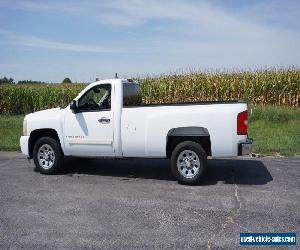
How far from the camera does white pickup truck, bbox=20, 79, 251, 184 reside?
8.09 m

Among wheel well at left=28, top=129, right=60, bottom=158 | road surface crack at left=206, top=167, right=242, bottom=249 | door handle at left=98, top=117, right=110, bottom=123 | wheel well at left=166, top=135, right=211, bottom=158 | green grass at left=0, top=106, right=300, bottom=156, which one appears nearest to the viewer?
road surface crack at left=206, top=167, right=242, bottom=249

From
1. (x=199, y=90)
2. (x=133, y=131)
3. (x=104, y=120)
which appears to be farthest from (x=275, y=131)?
(x=104, y=120)

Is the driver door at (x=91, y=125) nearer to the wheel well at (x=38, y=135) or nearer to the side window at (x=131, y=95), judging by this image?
the side window at (x=131, y=95)

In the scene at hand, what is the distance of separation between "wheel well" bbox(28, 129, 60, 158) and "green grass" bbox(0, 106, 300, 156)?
3886mm

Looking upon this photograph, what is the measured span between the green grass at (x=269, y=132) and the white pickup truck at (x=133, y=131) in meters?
4.16

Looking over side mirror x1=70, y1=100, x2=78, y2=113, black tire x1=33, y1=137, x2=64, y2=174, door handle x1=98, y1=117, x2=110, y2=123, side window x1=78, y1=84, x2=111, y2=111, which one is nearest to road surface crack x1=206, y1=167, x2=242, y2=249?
door handle x1=98, y1=117, x2=110, y2=123

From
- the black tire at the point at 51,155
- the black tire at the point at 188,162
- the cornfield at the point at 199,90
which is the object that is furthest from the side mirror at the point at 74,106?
the cornfield at the point at 199,90

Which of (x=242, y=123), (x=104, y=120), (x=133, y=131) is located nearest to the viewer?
(x=242, y=123)

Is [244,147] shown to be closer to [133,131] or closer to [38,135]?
[133,131]

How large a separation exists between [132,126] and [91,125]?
0.96 m

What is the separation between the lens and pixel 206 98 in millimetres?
23219

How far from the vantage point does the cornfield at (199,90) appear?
22.5 metres

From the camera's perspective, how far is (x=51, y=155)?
31.5ft

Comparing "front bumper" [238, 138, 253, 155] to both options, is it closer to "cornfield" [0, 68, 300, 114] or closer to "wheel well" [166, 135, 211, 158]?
"wheel well" [166, 135, 211, 158]
